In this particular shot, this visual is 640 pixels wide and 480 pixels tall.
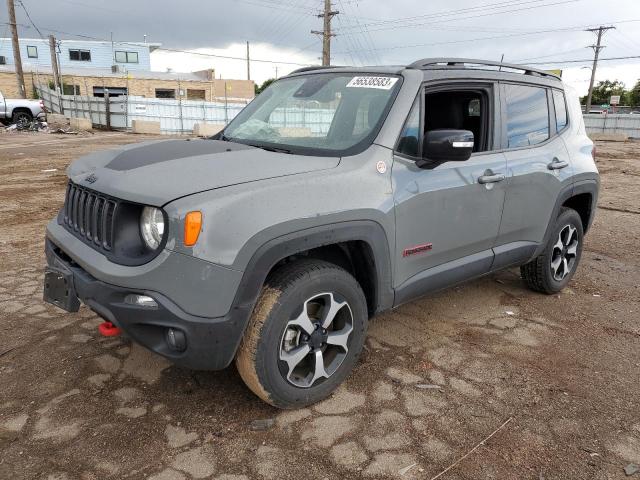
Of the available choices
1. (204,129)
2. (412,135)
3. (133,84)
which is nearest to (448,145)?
(412,135)

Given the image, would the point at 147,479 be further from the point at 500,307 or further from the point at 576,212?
the point at 576,212

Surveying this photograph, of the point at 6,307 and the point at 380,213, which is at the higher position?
the point at 380,213

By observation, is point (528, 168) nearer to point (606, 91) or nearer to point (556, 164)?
point (556, 164)

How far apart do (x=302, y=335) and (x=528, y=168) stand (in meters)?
2.20

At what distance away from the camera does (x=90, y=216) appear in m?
2.71

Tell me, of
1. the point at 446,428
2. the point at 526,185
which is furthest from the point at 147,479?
the point at 526,185

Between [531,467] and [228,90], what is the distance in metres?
49.4

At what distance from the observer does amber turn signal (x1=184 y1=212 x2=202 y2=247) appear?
7.30 ft

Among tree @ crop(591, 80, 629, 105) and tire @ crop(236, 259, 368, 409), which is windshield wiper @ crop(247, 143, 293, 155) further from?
tree @ crop(591, 80, 629, 105)

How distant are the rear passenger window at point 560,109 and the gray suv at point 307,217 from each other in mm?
392

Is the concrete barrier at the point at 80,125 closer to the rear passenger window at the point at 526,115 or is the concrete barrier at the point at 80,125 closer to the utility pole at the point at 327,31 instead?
the utility pole at the point at 327,31

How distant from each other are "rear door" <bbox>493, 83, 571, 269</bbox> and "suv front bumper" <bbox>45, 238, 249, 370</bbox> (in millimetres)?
2196

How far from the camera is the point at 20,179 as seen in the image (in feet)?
33.3

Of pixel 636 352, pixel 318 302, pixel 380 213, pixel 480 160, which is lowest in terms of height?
pixel 636 352
